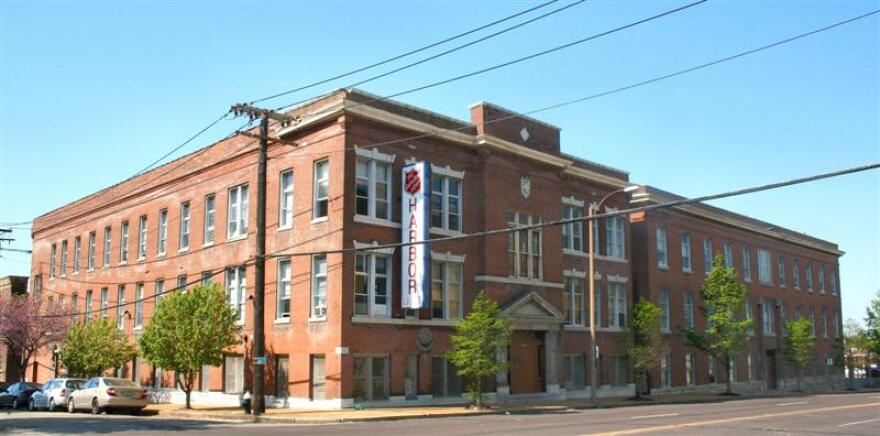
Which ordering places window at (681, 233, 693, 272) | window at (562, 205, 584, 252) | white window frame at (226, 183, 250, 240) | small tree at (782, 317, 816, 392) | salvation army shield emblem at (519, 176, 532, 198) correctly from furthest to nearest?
1. small tree at (782, 317, 816, 392)
2. window at (681, 233, 693, 272)
3. window at (562, 205, 584, 252)
4. salvation army shield emblem at (519, 176, 532, 198)
5. white window frame at (226, 183, 250, 240)

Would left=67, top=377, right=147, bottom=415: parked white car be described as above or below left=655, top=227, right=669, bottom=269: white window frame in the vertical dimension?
below

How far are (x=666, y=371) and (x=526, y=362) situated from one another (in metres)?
14.1

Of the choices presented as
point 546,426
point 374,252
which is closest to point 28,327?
point 374,252

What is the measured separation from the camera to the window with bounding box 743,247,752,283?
5662cm

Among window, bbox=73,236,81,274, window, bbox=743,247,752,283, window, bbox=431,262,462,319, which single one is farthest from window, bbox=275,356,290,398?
window, bbox=743,247,752,283

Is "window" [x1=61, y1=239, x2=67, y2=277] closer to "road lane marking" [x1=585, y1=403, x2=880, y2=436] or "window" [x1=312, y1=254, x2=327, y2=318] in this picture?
"window" [x1=312, y1=254, x2=327, y2=318]

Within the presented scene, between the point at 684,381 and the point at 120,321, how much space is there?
32559 millimetres

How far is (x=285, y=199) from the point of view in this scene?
3400 cm

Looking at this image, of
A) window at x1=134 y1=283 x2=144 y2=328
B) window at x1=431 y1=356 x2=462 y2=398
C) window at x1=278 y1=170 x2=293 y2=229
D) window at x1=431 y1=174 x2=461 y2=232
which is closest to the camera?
window at x1=431 y1=356 x2=462 y2=398

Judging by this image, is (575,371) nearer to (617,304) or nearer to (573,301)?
(573,301)

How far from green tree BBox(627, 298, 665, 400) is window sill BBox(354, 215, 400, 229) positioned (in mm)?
16324

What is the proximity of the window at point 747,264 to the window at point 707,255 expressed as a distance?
4.47 metres

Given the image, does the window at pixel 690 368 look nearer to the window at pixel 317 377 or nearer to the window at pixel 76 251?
the window at pixel 317 377

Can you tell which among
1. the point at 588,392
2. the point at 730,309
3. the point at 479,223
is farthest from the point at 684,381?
the point at 479,223
